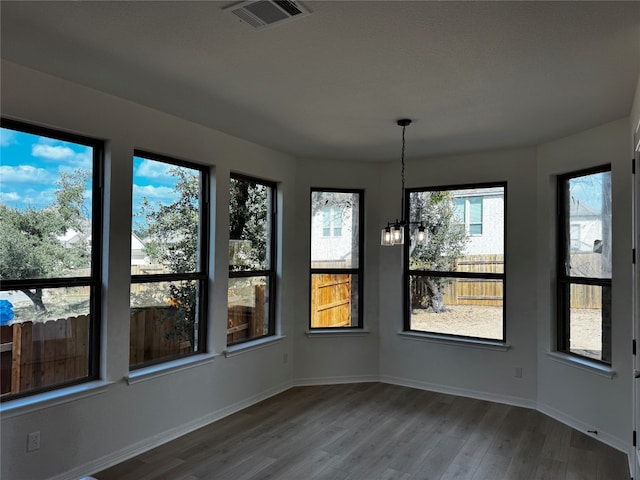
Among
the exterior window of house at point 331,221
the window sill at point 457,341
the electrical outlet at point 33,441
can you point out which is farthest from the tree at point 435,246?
the electrical outlet at point 33,441

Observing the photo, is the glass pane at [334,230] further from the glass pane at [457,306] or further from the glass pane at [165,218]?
the glass pane at [165,218]

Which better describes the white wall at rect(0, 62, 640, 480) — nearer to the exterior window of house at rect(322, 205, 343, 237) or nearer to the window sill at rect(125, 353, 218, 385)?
the window sill at rect(125, 353, 218, 385)

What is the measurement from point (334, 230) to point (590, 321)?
2856mm

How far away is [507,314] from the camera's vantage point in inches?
189

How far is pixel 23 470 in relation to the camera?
2736mm

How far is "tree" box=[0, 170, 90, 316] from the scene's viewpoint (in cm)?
277

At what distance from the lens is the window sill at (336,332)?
538cm

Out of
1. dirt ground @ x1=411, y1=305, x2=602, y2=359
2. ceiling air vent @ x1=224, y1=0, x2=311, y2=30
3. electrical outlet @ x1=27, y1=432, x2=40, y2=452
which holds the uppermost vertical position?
ceiling air vent @ x1=224, y1=0, x2=311, y2=30

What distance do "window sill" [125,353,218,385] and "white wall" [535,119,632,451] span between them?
3299 millimetres

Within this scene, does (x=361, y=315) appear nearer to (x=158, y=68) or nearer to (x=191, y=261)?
(x=191, y=261)

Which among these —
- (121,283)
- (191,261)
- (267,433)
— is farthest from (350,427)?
(121,283)

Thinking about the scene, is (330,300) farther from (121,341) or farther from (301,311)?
(121,341)

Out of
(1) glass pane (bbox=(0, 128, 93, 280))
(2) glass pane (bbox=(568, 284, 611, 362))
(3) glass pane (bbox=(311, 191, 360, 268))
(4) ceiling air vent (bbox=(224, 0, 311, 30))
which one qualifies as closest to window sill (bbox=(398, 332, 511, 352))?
(2) glass pane (bbox=(568, 284, 611, 362))

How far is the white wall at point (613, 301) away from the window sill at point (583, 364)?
26 mm
